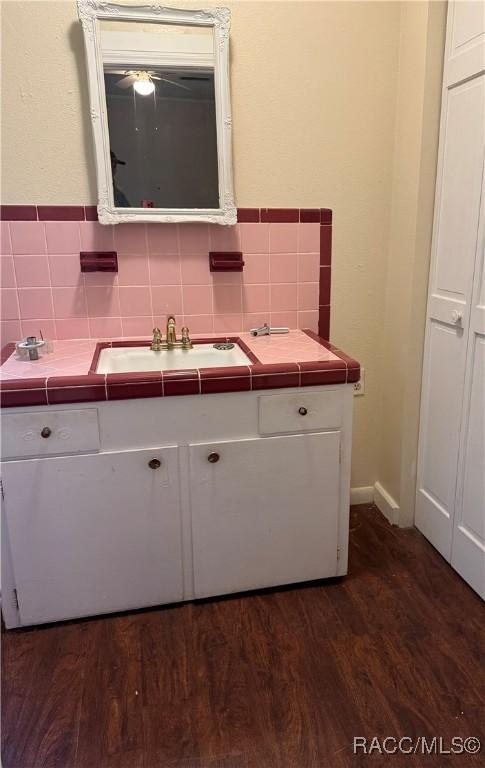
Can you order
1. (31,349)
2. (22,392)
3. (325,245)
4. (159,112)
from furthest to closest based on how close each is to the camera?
(325,245) → (159,112) → (31,349) → (22,392)

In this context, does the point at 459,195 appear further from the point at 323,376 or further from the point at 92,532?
the point at 92,532

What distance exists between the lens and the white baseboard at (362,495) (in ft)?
7.73

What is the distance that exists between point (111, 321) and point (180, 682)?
121 cm

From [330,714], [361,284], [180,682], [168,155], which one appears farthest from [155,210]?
[330,714]

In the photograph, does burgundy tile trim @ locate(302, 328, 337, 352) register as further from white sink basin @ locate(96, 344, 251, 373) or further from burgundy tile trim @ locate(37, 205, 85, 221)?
burgundy tile trim @ locate(37, 205, 85, 221)

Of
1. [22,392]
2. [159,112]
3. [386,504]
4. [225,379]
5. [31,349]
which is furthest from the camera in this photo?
[386,504]

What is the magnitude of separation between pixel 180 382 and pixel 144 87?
3.32ft

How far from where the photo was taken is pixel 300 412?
165 cm

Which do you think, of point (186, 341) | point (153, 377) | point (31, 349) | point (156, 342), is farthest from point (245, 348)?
point (31, 349)

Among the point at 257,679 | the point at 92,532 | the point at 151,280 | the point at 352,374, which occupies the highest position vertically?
the point at 151,280

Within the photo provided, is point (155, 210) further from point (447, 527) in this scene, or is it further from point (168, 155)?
point (447, 527)

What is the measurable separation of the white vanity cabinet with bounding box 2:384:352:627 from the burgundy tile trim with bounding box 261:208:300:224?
726mm

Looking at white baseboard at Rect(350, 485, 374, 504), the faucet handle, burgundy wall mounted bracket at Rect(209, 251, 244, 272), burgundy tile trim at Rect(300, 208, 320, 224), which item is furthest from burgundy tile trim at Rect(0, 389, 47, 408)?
white baseboard at Rect(350, 485, 374, 504)

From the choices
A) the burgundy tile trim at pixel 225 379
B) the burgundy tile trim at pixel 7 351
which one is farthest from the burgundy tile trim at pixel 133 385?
the burgundy tile trim at pixel 7 351
